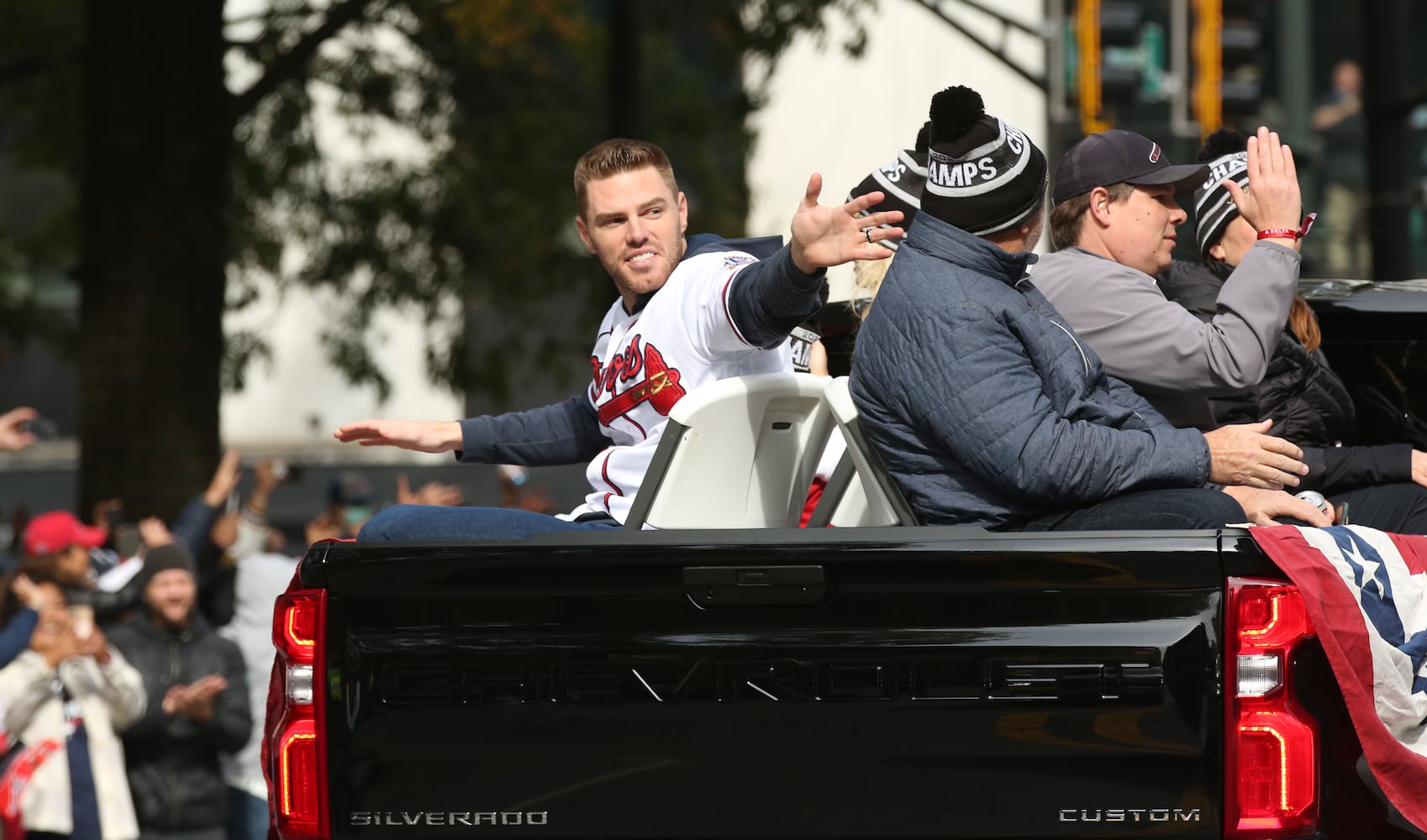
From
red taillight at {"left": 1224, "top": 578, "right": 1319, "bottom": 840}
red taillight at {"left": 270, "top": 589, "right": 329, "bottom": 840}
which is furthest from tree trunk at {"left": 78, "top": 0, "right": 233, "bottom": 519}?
red taillight at {"left": 1224, "top": 578, "right": 1319, "bottom": 840}

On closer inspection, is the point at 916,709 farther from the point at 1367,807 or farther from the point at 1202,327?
the point at 1202,327

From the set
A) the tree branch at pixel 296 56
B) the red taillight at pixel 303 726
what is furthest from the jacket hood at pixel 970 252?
the tree branch at pixel 296 56

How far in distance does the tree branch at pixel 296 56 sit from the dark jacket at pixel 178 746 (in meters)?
5.14

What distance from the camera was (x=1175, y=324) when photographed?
4.03m

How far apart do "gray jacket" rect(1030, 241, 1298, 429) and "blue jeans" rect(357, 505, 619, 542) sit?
1265 millimetres

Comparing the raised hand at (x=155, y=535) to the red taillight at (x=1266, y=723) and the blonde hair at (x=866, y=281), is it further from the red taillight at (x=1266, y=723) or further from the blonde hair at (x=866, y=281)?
the red taillight at (x=1266, y=723)

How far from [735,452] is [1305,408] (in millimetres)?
1522

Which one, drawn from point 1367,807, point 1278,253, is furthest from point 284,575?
point 1367,807

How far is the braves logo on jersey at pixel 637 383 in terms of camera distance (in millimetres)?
4242

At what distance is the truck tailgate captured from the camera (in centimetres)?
309

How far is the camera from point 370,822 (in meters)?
3.26

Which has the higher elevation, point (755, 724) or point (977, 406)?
point (977, 406)

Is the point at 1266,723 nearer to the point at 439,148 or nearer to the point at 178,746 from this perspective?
the point at 178,746

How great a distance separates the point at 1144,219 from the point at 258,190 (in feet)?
35.7
